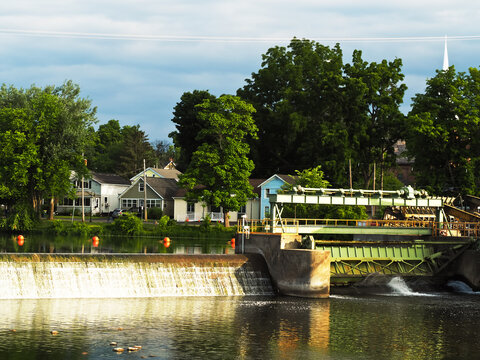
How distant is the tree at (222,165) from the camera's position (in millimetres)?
88188

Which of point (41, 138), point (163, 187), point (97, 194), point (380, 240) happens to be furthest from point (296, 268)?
point (97, 194)

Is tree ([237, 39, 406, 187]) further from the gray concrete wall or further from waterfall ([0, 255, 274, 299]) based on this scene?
waterfall ([0, 255, 274, 299])

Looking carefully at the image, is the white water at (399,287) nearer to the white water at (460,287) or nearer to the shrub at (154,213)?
the white water at (460,287)

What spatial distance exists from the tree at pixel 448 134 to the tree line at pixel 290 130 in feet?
0.42

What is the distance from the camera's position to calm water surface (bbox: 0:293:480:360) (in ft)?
97.3

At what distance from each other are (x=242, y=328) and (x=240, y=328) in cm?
9

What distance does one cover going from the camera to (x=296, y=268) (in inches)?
1764

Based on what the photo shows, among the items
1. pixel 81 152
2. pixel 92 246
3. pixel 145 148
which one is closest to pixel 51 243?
pixel 92 246

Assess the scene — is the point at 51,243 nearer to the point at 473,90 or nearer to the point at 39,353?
the point at 39,353

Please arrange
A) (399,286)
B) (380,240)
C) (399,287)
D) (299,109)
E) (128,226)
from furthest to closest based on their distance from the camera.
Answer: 1. (299,109)
2. (128,226)
3. (380,240)
4. (399,286)
5. (399,287)

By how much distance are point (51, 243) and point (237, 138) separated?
30.5 meters

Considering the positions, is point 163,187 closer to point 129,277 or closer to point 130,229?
point 130,229

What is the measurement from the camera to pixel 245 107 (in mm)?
91750

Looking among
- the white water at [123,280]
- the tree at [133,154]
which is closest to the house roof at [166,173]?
the tree at [133,154]
